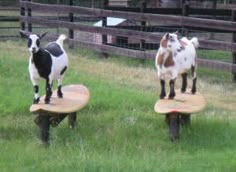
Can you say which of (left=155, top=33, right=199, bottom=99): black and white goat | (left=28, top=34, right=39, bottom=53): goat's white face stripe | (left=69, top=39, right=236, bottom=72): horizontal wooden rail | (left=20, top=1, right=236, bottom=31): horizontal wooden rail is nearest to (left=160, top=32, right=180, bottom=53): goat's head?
(left=155, top=33, right=199, bottom=99): black and white goat

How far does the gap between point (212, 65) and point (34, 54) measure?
6.35 metres

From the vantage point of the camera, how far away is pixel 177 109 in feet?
21.5

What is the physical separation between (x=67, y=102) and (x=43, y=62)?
0.71 meters

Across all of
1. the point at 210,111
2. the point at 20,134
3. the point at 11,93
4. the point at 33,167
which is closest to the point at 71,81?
the point at 11,93

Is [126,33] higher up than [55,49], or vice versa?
[55,49]

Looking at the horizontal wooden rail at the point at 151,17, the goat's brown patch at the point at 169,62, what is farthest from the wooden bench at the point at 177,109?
the horizontal wooden rail at the point at 151,17

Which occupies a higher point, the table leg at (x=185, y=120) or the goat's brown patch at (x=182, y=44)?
the goat's brown patch at (x=182, y=44)

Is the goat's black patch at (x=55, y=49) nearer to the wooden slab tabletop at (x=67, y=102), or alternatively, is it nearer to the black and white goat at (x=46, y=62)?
the black and white goat at (x=46, y=62)

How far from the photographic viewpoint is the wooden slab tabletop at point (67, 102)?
643 cm

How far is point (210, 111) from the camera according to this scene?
880 centimetres

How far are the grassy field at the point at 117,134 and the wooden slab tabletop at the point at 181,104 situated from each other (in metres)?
0.34

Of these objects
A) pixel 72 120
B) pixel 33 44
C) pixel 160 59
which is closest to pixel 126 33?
pixel 72 120

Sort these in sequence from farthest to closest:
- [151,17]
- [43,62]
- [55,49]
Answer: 1. [151,17]
2. [55,49]
3. [43,62]

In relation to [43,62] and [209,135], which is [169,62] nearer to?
[209,135]
